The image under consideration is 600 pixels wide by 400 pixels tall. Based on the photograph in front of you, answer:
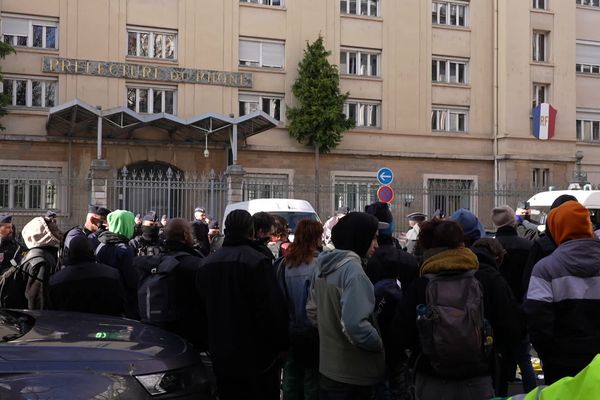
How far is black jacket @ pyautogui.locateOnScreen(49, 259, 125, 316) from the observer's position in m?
5.88

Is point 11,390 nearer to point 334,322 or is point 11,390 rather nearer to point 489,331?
point 334,322

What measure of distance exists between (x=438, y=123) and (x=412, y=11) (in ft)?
15.5

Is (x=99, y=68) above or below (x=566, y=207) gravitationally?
above

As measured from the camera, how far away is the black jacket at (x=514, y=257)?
7188mm

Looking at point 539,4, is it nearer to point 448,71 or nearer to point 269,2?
point 448,71

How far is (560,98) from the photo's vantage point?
29.1 m

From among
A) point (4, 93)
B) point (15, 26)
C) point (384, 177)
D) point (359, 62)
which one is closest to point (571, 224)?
point (384, 177)

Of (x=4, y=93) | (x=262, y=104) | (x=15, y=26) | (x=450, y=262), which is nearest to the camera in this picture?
(x=450, y=262)

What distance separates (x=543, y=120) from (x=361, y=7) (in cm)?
896

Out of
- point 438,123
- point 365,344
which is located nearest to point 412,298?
point 365,344

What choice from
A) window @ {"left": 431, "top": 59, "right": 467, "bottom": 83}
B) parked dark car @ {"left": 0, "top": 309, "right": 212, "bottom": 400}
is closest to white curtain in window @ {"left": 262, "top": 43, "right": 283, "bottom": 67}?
window @ {"left": 431, "top": 59, "right": 467, "bottom": 83}

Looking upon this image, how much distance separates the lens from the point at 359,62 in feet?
89.9

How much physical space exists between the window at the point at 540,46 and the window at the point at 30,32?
63.7 ft

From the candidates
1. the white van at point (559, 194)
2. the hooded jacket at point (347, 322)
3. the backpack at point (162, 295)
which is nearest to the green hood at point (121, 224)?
the backpack at point (162, 295)
